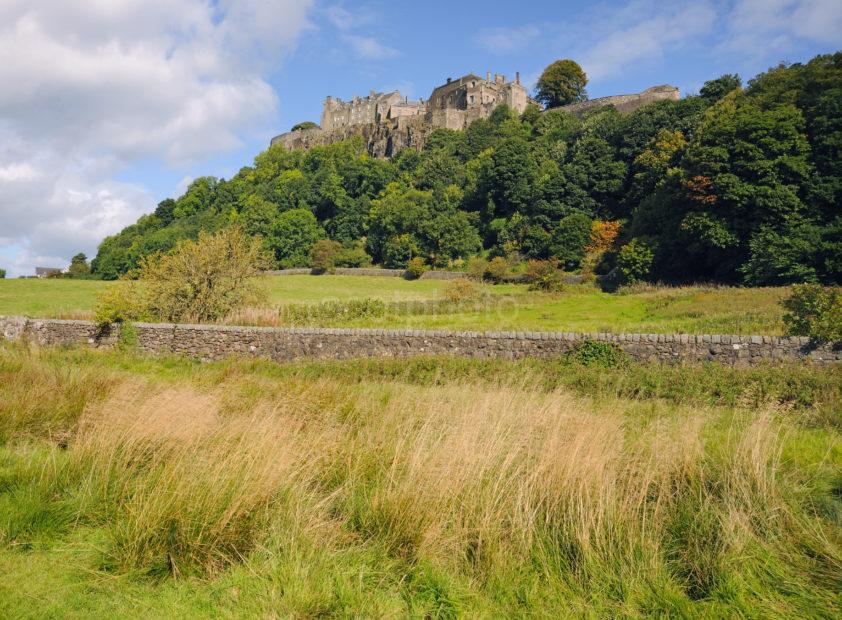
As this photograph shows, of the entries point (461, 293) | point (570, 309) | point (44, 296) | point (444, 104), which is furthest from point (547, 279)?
point (444, 104)

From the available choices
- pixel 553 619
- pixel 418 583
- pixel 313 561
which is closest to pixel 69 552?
pixel 313 561

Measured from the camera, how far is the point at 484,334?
1568cm

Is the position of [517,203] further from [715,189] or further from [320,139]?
[320,139]

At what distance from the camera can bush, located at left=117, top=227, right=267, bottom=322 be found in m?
20.2

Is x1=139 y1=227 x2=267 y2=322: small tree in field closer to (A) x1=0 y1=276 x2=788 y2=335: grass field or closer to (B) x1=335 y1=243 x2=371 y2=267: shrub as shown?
(A) x1=0 y1=276 x2=788 y2=335: grass field

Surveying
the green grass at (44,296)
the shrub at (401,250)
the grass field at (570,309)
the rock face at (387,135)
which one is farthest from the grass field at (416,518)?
the rock face at (387,135)

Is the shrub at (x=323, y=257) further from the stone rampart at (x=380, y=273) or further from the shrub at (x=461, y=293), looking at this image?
the shrub at (x=461, y=293)

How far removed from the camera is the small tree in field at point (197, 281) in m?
20.2

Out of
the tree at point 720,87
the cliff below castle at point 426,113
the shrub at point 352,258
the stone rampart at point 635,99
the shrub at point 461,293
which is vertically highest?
the cliff below castle at point 426,113

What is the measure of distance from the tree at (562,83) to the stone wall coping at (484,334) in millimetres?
90175

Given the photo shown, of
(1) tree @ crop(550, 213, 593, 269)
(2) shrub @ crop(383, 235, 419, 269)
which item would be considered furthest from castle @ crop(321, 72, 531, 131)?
(1) tree @ crop(550, 213, 593, 269)

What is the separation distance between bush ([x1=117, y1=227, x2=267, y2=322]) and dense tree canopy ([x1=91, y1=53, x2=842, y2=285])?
85.1ft

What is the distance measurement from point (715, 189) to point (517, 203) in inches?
1175

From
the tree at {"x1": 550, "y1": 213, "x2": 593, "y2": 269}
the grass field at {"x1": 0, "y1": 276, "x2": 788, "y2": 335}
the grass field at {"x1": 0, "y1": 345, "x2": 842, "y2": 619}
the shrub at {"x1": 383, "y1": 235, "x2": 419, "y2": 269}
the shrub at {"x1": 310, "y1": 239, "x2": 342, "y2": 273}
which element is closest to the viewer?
the grass field at {"x1": 0, "y1": 345, "x2": 842, "y2": 619}
